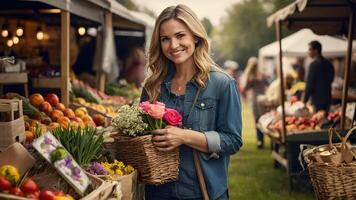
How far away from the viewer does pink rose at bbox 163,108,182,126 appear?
3.49 m

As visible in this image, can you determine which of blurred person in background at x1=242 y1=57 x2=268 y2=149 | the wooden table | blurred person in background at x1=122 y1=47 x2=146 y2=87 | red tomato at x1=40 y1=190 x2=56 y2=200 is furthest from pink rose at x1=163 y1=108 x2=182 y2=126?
blurred person in background at x1=122 y1=47 x2=146 y2=87

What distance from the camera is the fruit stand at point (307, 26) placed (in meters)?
8.37

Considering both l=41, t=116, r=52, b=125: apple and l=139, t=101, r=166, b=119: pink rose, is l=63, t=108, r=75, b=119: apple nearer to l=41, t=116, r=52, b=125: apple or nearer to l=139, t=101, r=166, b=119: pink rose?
l=41, t=116, r=52, b=125: apple

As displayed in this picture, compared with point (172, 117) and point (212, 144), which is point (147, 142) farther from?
point (212, 144)

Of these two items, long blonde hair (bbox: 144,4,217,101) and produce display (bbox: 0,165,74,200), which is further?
long blonde hair (bbox: 144,4,217,101)

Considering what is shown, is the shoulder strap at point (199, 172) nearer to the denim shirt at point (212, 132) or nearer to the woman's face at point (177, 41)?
the denim shirt at point (212, 132)

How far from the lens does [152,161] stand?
11.6 ft

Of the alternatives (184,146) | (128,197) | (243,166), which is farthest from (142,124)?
(243,166)

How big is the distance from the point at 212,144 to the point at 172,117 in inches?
10.1

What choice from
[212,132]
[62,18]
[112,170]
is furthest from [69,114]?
[212,132]

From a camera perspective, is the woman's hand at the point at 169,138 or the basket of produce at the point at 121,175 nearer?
the woman's hand at the point at 169,138

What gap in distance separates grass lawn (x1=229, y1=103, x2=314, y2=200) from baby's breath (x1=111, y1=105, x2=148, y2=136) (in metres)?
5.13

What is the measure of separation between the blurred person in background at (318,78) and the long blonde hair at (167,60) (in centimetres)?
831

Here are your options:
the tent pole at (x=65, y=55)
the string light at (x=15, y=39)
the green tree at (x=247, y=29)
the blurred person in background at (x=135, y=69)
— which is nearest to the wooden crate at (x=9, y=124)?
the tent pole at (x=65, y=55)
